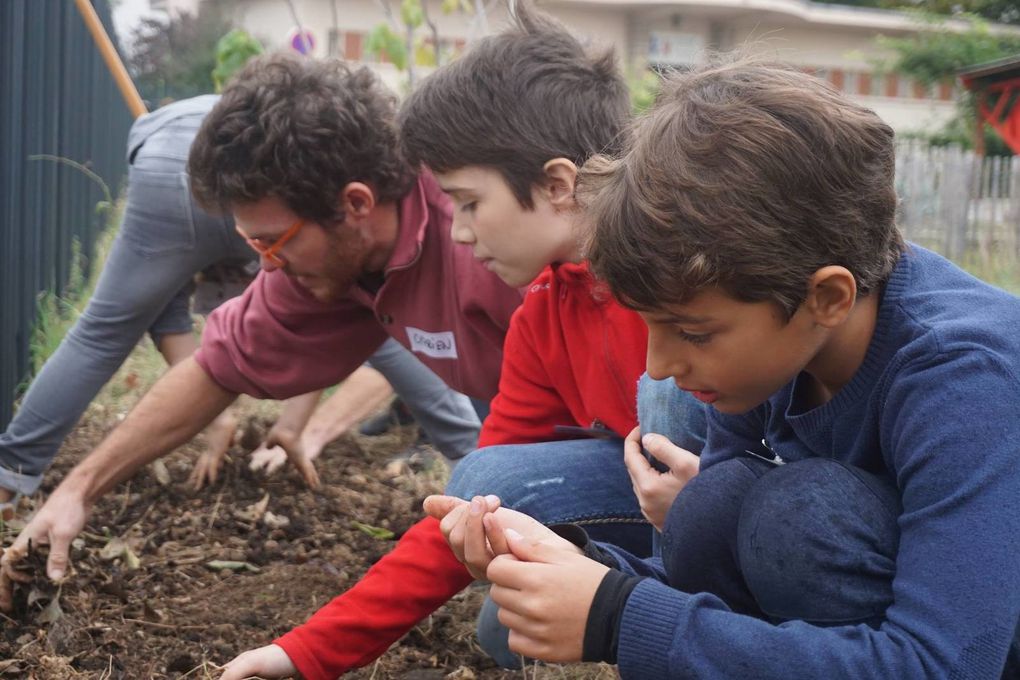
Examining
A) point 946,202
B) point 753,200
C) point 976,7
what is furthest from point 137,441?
point 976,7

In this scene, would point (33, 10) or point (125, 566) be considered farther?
point (33, 10)

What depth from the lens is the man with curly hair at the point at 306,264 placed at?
275cm

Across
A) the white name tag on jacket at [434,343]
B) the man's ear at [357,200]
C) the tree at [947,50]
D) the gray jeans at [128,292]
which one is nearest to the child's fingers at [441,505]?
the white name tag on jacket at [434,343]

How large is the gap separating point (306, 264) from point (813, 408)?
1.43 metres

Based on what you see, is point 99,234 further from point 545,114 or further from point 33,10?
point 545,114

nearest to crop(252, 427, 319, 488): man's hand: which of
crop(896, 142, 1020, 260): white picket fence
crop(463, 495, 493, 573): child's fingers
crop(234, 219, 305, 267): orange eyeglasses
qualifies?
crop(234, 219, 305, 267): orange eyeglasses

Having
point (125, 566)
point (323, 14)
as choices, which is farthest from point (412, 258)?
point (323, 14)

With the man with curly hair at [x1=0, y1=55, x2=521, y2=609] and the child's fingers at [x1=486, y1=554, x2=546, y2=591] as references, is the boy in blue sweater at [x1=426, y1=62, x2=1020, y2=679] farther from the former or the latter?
the man with curly hair at [x1=0, y1=55, x2=521, y2=609]

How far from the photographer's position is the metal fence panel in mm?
4363

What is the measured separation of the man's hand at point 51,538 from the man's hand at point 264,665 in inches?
29.4

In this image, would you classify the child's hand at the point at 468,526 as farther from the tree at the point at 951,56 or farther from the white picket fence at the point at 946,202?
the tree at the point at 951,56

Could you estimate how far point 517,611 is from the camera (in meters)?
1.54

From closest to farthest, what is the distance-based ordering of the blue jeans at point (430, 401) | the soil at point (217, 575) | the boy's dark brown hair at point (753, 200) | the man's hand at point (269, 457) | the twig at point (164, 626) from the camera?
the boy's dark brown hair at point (753, 200) → the soil at point (217, 575) → the twig at point (164, 626) → the blue jeans at point (430, 401) → the man's hand at point (269, 457)

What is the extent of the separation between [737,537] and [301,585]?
1.53m
